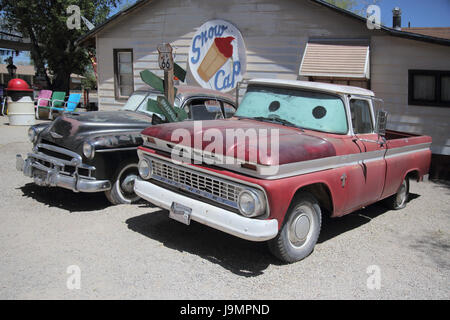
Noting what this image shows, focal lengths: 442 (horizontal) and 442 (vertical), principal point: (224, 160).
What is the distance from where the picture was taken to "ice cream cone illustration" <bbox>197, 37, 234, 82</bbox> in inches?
428

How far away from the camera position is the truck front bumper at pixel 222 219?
3955mm

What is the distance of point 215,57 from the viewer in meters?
11.0

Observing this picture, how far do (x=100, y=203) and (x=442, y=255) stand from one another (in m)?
4.48

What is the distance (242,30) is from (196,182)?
7.02 m

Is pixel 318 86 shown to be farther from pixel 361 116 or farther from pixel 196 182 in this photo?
pixel 196 182

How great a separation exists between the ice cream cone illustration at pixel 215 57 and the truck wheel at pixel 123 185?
549cm

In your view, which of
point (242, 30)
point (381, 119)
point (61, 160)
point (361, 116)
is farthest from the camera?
point (242, 30)

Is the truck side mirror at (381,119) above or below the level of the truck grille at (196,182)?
above

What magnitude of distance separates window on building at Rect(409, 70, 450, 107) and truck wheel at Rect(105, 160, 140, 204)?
19.4ft

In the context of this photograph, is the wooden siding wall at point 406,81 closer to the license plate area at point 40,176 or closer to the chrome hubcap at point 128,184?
the chrome hubcap at point 128,184

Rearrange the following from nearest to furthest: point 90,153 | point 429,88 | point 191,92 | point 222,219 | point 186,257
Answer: point 222,219
point 186,257
point 90,153
point 191,92
point 429,88

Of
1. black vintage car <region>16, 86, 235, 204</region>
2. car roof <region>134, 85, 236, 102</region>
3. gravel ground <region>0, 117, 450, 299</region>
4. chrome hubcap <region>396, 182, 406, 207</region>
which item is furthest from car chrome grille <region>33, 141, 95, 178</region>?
chrome hubcap <region>396, 182, 406, 207</region>

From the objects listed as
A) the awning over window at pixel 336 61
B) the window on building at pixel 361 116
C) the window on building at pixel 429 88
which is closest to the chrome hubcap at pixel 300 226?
the window on building at pixel 361 116

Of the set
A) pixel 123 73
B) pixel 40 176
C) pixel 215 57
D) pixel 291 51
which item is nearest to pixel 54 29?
pixel 123 73
